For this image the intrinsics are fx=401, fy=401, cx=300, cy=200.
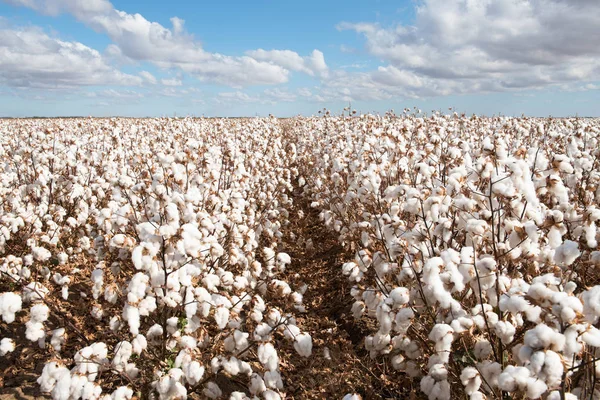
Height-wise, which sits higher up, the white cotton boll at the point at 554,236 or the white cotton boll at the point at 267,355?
the white cotton boll at the point at 554,236

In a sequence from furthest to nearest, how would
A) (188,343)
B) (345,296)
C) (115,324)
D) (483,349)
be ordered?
(345,296)
(115,324)
(188,343)
(483,349)

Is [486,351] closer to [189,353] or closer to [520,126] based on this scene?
[189,353]

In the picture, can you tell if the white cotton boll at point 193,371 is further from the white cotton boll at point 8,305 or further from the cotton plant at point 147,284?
the white cotton boll at point 8,305

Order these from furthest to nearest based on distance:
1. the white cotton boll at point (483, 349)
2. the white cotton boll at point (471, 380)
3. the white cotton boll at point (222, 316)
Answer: the white cotton boll at point (222, 316)
the white cotton boll at point (483, 349)
the white cotton boll at point (471, 380)

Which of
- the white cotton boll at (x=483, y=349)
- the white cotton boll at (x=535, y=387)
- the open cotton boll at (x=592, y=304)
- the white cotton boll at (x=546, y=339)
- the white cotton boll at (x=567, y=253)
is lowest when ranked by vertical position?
the white cotton boll at (x=483, y=349)

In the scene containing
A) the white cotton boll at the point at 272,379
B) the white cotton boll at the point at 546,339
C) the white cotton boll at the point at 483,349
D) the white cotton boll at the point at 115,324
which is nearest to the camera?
the white cotton boll at the point at 546,339

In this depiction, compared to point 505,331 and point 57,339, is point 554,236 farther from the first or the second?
point 57,339

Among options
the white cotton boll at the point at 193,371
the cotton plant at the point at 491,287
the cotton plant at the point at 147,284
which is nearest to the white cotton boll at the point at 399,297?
the cotton plant at the point at 491,287

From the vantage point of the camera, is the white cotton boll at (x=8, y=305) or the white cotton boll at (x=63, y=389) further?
the white cotton boll at (x=8, y=305)

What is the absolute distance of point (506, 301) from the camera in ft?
7.68

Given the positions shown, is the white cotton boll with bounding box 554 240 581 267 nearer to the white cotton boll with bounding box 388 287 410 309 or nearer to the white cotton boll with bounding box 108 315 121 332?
the white cotton boll with bounding box 388 287 410 309

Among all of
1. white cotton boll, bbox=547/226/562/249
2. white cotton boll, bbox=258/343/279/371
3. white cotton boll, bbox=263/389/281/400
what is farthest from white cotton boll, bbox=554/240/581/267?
white cotton boll, bbox=263/389/281/400

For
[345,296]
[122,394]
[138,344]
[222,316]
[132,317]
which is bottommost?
[345,296]

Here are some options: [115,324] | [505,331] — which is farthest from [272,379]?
[505,331]
